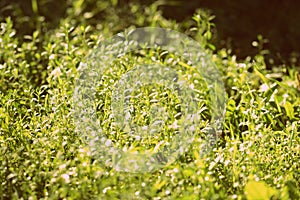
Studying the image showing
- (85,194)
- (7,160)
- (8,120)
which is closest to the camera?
(85,194)

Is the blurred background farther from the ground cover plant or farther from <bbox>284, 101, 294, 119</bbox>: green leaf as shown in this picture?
<bbox>284, 101, 294, 119</bbox>: green leaf

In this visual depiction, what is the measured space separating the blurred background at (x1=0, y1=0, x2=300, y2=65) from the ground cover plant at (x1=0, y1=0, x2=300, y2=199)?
3.91 ft

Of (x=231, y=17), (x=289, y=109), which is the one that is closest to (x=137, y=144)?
(x=289, y=109)

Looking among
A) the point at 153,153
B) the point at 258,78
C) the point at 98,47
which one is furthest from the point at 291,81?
the point at 153,153

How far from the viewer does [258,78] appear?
434 centimetres

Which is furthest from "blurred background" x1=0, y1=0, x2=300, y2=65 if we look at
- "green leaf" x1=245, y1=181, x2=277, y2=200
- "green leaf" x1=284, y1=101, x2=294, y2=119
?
"green leaf" x1=245, y1=181, x2=277, y2=200

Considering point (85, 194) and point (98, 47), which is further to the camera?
point (98, 47)

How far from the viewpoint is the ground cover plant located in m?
2.88

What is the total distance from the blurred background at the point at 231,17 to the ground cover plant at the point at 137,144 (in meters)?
1.19

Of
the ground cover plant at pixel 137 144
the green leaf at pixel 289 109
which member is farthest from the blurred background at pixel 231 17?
the green leaf at pixel 289 109

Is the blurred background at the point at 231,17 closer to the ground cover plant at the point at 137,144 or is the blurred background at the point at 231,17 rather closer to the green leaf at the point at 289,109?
the ground cover plant at the point at 137,144

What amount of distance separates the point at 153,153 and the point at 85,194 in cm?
→ 43

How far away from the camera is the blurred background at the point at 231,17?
215 inches

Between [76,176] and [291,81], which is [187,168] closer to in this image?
[76,176]
